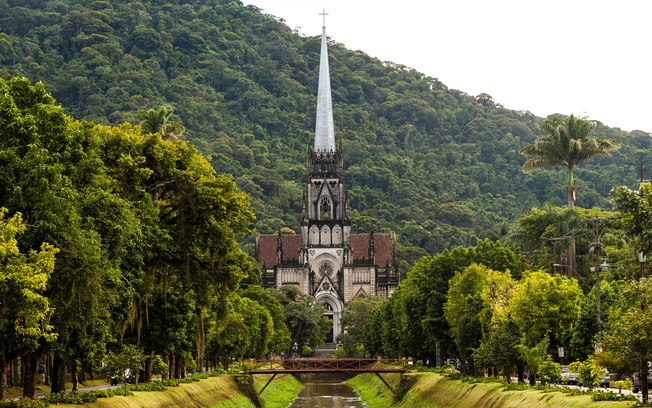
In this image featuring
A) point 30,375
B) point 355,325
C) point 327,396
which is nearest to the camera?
point 30,375

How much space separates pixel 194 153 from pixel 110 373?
1311 cm

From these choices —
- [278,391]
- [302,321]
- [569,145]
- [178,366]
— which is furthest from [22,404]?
[302,321]

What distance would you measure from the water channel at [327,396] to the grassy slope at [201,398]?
2.62 m

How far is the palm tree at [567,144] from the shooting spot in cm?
9550

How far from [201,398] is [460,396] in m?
16.4

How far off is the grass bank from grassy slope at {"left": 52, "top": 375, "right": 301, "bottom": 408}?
429 inches

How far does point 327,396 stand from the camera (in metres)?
122

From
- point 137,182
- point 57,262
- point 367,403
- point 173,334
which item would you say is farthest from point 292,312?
point 57,262

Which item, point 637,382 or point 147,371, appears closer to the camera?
point 637,382

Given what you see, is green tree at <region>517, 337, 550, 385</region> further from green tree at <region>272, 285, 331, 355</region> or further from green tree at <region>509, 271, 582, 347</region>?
green tree at <region>272, 285, 331, 355</region>

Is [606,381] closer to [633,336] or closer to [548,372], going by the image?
[548,372]

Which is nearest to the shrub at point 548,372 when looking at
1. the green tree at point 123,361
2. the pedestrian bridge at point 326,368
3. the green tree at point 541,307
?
the green tree at point 541,307

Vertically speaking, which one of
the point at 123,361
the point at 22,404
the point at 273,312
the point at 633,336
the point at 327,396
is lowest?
the point at 327,396

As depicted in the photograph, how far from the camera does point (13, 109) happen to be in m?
40.0
